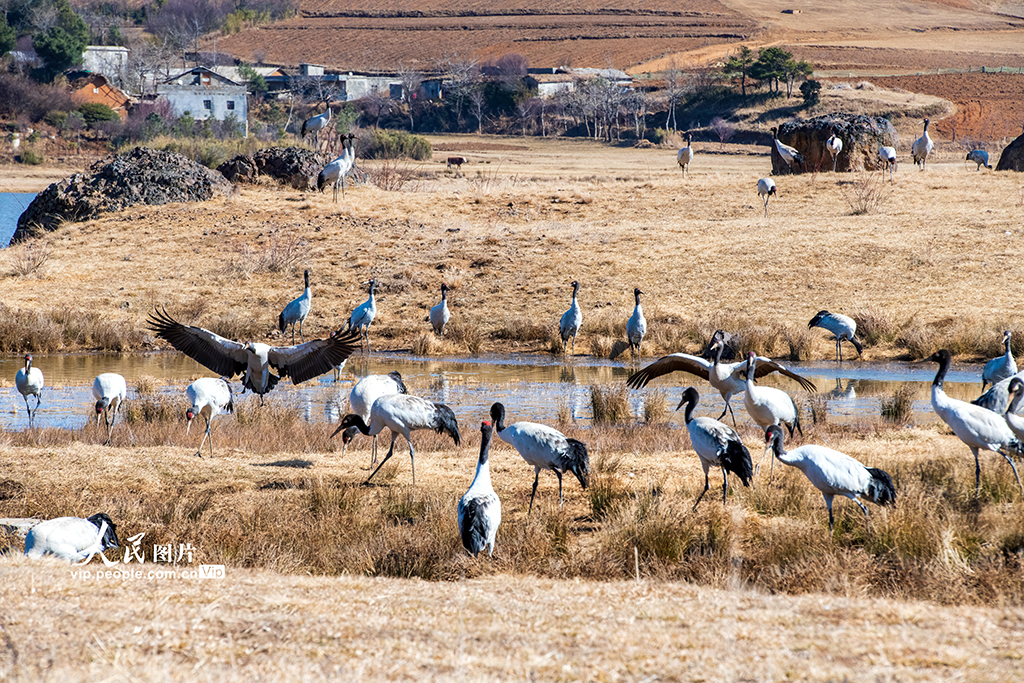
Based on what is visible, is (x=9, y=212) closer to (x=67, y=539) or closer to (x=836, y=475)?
(x=67, y=539)

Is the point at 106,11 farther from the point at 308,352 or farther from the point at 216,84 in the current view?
the point at 308,352

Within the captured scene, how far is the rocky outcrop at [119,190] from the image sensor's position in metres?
31.4

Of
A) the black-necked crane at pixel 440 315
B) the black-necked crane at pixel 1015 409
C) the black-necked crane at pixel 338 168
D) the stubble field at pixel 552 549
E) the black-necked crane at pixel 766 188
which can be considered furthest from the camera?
the black-necked crane at pixel 338 168

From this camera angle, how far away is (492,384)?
18.1 meters

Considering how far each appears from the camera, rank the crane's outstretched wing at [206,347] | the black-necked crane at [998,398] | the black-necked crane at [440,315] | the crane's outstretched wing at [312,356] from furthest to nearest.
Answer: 1. the black-necked crane at [440,315]
2. the crane's outstretched wing at [206,347]
3. the crane's outstretched wing at [312,356]
4. the black-necked crane at [998,398]

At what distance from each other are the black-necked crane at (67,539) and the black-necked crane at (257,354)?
419 centimetres

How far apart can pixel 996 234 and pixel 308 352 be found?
19006 mm

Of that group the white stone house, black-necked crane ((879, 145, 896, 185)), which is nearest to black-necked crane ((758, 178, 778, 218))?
black-necked crane ((879, 145, 896, 185))

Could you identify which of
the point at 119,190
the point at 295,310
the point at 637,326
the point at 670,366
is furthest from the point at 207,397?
the point at 119,190

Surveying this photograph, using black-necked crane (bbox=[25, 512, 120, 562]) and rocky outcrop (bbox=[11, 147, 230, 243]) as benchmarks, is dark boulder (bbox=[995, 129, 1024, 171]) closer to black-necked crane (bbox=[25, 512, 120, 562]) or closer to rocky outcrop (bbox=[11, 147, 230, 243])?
rocky outcrop (bbox=[11, 147, 230, 243])

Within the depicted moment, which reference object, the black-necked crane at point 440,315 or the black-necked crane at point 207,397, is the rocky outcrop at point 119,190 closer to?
the black-necked crane at point 440,315

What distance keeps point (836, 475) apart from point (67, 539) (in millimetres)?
5406

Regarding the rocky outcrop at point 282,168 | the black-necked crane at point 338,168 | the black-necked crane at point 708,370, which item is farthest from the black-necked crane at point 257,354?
the rocky outcrop at point 282,168

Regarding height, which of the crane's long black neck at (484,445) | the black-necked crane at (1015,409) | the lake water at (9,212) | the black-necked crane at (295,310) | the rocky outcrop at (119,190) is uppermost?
the crane's long black neck at (484,445)
